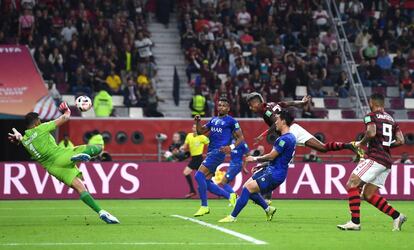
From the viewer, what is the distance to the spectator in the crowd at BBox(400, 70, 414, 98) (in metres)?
36.8

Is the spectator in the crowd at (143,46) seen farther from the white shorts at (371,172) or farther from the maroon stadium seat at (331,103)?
the white shorts at (371,172)

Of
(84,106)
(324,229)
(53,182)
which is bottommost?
(53,182)

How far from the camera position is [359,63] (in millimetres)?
38594

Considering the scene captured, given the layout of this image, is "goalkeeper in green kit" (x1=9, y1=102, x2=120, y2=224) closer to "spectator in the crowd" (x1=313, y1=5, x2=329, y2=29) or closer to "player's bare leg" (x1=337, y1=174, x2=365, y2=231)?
"player's bare leg" (x1=337, y1=174, x2=365, y2=231)

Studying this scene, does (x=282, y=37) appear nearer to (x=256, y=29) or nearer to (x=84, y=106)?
(x=256, y=29)

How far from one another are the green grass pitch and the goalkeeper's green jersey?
1216 millimetres

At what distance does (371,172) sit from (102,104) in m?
16.7

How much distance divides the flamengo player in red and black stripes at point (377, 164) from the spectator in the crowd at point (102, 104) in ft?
53.4

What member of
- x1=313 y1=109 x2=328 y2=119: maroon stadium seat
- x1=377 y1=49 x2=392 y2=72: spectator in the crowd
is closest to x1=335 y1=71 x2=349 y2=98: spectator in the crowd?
x1=313 y1=109 x2=328 y2=119: maroon stadium seat

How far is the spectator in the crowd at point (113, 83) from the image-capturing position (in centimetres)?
3466

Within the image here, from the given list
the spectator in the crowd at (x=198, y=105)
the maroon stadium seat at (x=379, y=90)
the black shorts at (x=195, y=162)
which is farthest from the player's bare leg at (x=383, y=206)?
the maroon stadium seat at (x=379, y=90)

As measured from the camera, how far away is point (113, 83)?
114 feet

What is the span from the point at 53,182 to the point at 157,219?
9.32 metres

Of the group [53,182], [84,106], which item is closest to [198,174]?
[84,106]
